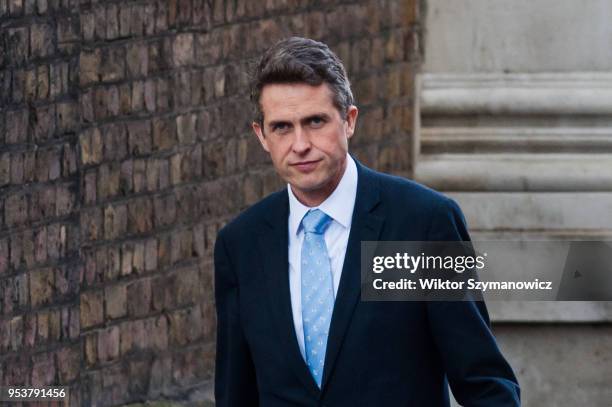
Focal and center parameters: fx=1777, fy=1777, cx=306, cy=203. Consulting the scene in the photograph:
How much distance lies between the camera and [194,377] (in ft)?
23.4

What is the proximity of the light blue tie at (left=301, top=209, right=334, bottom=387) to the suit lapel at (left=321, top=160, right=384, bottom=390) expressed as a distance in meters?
0.04

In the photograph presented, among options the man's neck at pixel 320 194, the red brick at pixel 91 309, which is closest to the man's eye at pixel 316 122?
the man's neck at pixel 320 194

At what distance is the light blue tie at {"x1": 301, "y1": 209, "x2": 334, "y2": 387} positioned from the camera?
3.81 m

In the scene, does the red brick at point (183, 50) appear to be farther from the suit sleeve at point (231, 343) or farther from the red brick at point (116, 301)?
the suit sleeve at point (231, 343)

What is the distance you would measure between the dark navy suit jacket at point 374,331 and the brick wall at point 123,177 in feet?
7.01

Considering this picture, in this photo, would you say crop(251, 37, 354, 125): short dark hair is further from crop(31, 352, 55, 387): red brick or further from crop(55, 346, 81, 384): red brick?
crop(55, 346, 81, 384): red brick

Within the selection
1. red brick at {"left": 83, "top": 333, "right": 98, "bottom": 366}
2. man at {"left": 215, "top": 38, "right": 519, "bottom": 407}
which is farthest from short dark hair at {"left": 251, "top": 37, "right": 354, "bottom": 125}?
red brick at {"left": 83, "top": 333, "right": 98, "bottom": 366}

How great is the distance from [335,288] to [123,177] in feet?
9.35

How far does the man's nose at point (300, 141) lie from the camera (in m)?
3.79

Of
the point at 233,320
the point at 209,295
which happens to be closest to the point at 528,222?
the point at 209,295

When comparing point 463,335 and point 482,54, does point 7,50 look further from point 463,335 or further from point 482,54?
point 482,54

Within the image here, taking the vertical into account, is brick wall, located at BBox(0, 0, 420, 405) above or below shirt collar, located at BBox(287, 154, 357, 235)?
below

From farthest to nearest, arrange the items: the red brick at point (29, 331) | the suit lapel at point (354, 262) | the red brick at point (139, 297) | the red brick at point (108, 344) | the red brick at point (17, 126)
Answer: the red brick at point (139, 297) < the red brick at point (108, 344) < the red brick at point (29, 331) < the red brick at point (17, 126) < the suit lapel at point (354, 262)

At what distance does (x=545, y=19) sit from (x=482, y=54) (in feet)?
1.12
